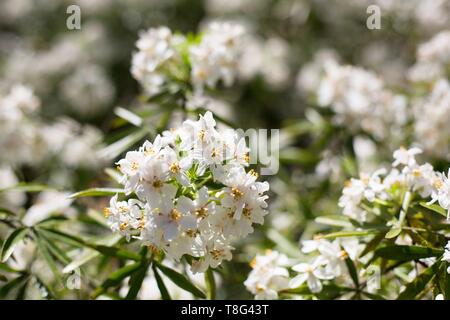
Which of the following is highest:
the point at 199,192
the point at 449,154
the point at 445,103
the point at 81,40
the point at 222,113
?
the point at 81,40

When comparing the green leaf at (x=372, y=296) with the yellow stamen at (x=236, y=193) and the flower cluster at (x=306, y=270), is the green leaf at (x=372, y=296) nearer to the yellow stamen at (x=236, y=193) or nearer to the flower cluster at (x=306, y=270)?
the flower cluster at (x=306, y=270)

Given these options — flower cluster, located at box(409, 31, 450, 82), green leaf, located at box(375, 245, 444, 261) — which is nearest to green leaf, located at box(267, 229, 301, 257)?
green leaf, located at box(375, 245, 444, 261)

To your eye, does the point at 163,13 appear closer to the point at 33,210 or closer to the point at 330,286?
the point at 33,210

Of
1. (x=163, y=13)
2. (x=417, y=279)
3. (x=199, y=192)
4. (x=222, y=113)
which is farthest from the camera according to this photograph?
(x=163, y=13)

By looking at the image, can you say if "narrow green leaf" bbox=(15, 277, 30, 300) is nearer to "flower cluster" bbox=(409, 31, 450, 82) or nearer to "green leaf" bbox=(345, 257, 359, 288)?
"green leaf" bbox=(345, 257, 359, 288)

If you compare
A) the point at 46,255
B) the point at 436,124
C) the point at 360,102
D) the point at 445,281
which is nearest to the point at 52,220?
the point at 46,255

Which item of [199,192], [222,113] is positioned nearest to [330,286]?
[199,192]
